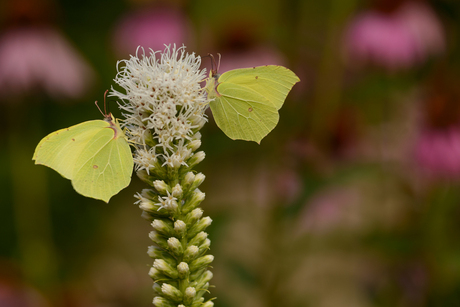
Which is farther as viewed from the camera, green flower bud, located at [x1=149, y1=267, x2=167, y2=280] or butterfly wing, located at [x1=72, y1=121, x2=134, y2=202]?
butterfly wing, located at [x1=72, y1=121, x2=134, y2=202]

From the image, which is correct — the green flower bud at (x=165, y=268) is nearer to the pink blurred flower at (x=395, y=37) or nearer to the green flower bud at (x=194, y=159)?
the green flower bud at (x=194, y=159)

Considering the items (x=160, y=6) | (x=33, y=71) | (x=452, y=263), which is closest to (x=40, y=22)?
(x=33, y=71)

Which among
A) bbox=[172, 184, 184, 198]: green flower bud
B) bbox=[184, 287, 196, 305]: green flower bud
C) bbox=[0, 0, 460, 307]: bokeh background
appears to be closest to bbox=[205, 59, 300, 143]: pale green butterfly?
bbox=[172, 184, 184, 198]: green flower bud

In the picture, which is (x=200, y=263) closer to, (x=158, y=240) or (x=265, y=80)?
(x=158, y=240)

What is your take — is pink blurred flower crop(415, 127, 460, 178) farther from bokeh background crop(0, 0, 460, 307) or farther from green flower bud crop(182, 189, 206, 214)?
green flower bud crop(182, 189, 206, 214)

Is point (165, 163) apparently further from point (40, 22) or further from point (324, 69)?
point (40, 22)

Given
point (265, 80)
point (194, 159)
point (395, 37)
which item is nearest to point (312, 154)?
point (395, 37)

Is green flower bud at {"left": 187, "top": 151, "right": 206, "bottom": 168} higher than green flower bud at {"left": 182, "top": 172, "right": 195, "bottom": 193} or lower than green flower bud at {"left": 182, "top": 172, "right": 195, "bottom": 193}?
higher
